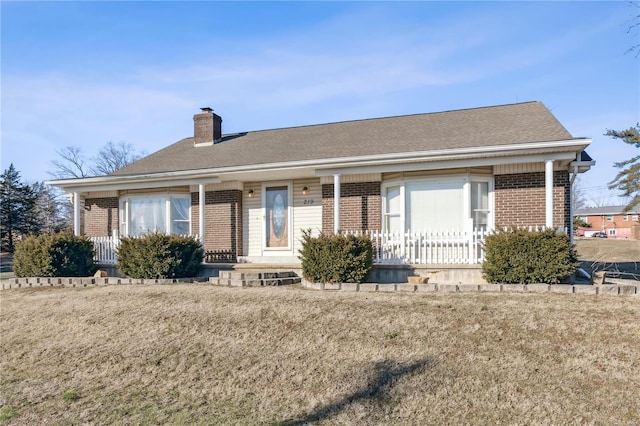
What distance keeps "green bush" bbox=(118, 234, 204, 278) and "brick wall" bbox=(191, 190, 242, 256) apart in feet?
6.91

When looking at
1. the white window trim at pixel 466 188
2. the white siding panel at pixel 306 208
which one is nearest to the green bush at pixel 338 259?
the white window trim at pixel 466 188

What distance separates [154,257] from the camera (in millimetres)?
10898

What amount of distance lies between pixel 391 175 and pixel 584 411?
8052 millimetres

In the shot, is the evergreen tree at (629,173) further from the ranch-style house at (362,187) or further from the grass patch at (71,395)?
the grass patch at (71,395)

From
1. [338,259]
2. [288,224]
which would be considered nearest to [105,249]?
[288,224]

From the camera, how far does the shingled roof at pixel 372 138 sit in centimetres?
1105

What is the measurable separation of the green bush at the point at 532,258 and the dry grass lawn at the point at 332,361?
77 centimetres

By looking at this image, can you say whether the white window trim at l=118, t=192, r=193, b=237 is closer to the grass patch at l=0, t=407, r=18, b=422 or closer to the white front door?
the white front door

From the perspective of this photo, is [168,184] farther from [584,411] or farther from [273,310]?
[584,411]

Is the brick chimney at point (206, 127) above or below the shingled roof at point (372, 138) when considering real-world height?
above

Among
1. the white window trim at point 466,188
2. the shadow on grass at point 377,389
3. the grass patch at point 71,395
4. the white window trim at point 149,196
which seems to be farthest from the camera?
the white window trim at point 149,196

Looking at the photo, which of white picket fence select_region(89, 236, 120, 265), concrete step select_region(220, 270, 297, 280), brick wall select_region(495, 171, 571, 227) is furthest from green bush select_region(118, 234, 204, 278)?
brick wall select_region(495, 171, 571, 227)

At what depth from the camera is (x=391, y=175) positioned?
1174 cm

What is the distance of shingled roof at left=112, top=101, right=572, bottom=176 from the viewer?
435 inches
